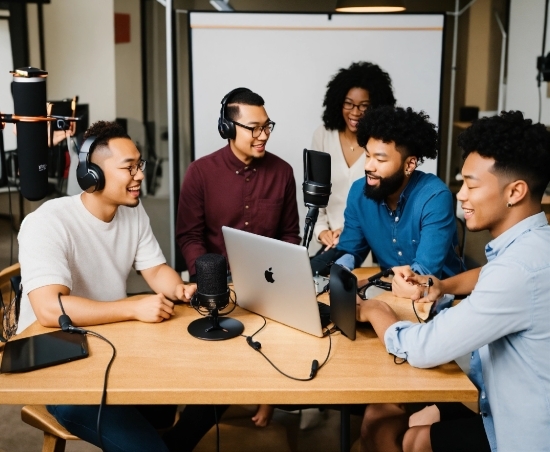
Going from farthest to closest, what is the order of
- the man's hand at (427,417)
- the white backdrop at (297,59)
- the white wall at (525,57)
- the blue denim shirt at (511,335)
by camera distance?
the white wall at (525,57)
the white backdrop at (297,59)
the man's hand at (427,417)
the blue denim shirt at (511,335)

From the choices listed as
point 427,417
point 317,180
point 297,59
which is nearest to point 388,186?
point 317,180

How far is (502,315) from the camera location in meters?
1.34

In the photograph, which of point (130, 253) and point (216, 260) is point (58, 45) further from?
point (216, 260)

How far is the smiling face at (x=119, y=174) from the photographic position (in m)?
1.86

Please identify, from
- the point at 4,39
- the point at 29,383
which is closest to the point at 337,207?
the point at 29,383

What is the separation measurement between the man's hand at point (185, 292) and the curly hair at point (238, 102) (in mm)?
858

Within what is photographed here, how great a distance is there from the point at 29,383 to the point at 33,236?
1.62 ft

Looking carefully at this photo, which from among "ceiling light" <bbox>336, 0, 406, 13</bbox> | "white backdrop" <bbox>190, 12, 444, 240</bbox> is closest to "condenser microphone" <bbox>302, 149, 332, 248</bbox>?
"white backdrop" <bbox>190, 12, 444, 240</bbox>

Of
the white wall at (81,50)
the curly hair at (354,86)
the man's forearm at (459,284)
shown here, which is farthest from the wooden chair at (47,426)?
the white wall at (81,50)

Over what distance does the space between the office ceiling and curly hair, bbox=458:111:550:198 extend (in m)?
5.30

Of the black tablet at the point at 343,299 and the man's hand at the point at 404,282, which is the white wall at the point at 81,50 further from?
the black tablet at the point at 343,299

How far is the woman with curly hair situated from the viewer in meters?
3.09

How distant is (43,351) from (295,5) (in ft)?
18.8

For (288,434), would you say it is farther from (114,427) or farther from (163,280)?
(114,427)
